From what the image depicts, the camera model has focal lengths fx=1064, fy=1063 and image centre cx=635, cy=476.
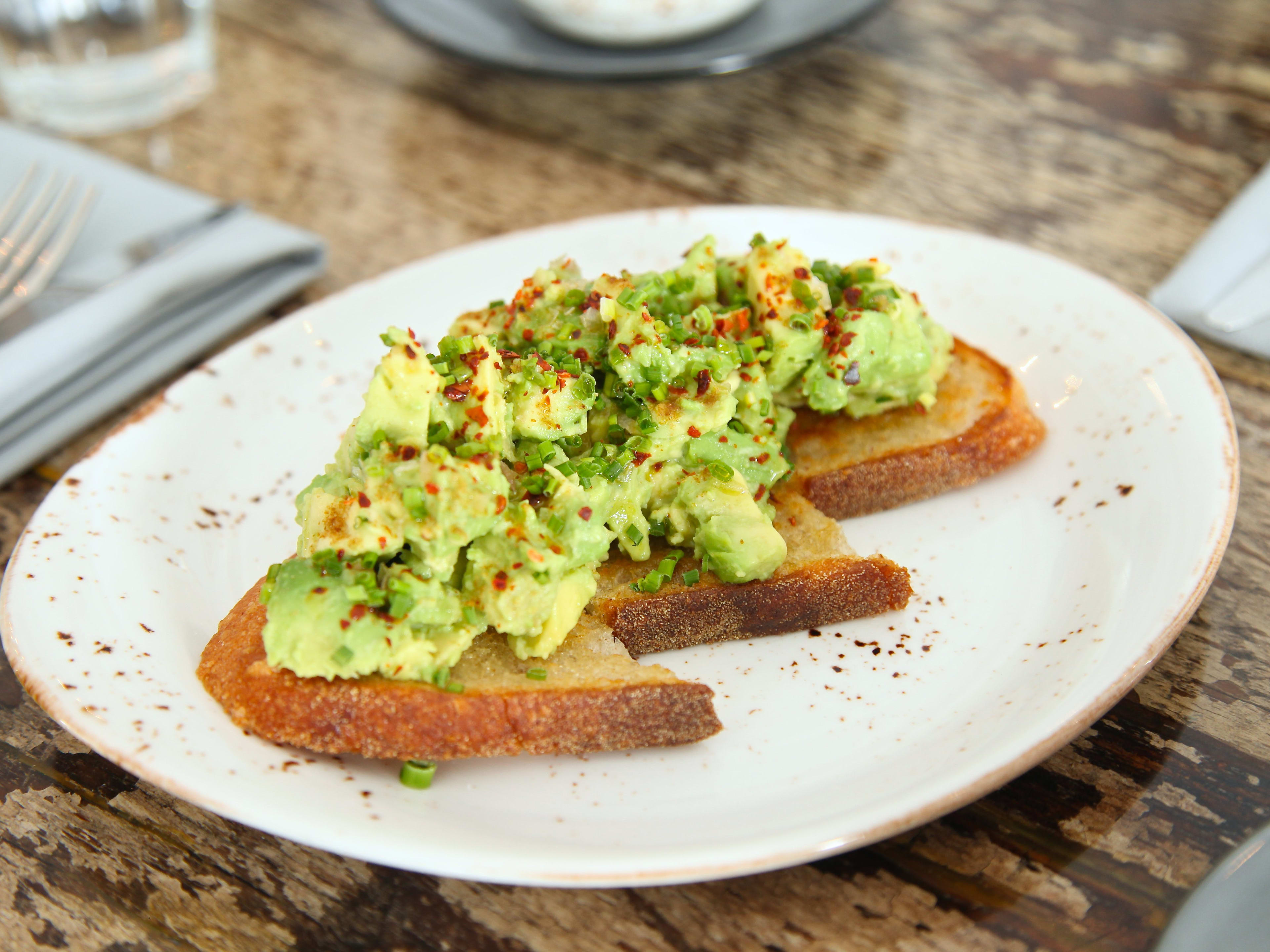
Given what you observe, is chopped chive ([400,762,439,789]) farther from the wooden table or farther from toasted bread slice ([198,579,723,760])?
the wooden table

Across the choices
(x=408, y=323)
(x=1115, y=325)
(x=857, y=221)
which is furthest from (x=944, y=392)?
(x=408, y=323)

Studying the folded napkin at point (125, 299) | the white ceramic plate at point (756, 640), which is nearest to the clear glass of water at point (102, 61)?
the folded napkin at point (125, 299)

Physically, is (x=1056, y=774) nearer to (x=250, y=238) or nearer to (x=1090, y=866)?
(x=1090, y=866)

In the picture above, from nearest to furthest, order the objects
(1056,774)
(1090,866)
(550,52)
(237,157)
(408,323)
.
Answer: (1090,866) → (1056,774) → (408,323) → (550,52) → (237,157)

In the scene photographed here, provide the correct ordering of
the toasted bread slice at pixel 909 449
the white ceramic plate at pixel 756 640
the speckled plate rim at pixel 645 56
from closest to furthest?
the white ceramic plate at pixel 756 640
the toasted bread slice at pixel 909 449
the speckled plate rim at pixel 645 56

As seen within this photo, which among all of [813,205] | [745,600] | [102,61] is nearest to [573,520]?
[745,600]

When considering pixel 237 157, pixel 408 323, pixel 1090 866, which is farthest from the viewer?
pixel 237 157

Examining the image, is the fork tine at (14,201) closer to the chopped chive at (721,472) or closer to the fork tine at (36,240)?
the fork tine at (36,240)
